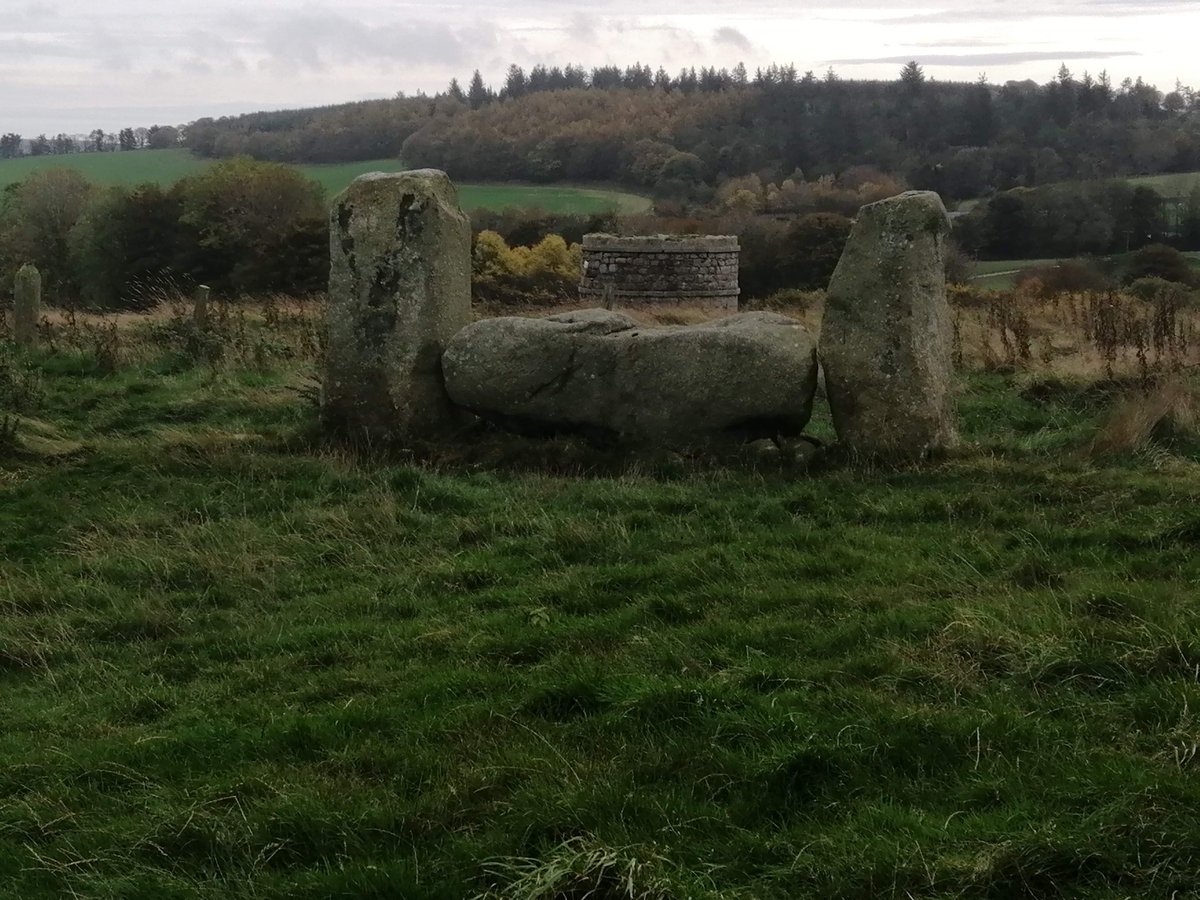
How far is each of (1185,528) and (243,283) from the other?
33.5m

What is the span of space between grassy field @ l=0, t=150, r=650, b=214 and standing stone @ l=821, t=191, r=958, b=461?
52.5 metres

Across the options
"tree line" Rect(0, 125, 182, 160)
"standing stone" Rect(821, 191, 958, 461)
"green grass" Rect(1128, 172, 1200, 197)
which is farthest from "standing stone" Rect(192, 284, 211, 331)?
"tree line" Rect(0, 125, 182, 160)

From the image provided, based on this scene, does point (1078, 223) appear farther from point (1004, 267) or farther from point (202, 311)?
point (202, 311)

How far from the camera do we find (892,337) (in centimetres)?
950

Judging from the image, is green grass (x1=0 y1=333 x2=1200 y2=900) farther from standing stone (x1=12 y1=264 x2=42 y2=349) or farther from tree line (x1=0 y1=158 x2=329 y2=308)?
tree line (x1=0 y1=158 x2=329 y2=308)

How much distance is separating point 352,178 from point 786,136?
32078 mm

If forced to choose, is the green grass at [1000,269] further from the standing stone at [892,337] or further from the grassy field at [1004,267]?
the standing stone at [892,337]

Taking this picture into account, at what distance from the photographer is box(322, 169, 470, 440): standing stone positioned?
423 inches

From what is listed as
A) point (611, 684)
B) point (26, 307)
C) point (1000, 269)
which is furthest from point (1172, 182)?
point (611, 684)

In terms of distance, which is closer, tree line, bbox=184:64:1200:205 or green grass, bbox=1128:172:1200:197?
green grass, bbox=1128:172:1200:197

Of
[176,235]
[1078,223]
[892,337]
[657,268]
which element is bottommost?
[892,337]

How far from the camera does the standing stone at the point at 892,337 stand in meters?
9.41

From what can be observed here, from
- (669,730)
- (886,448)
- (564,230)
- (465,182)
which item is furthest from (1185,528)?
(465,182)

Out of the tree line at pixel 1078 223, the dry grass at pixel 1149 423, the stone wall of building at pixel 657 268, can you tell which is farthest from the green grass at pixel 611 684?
the tree line at pixel 1078 223
